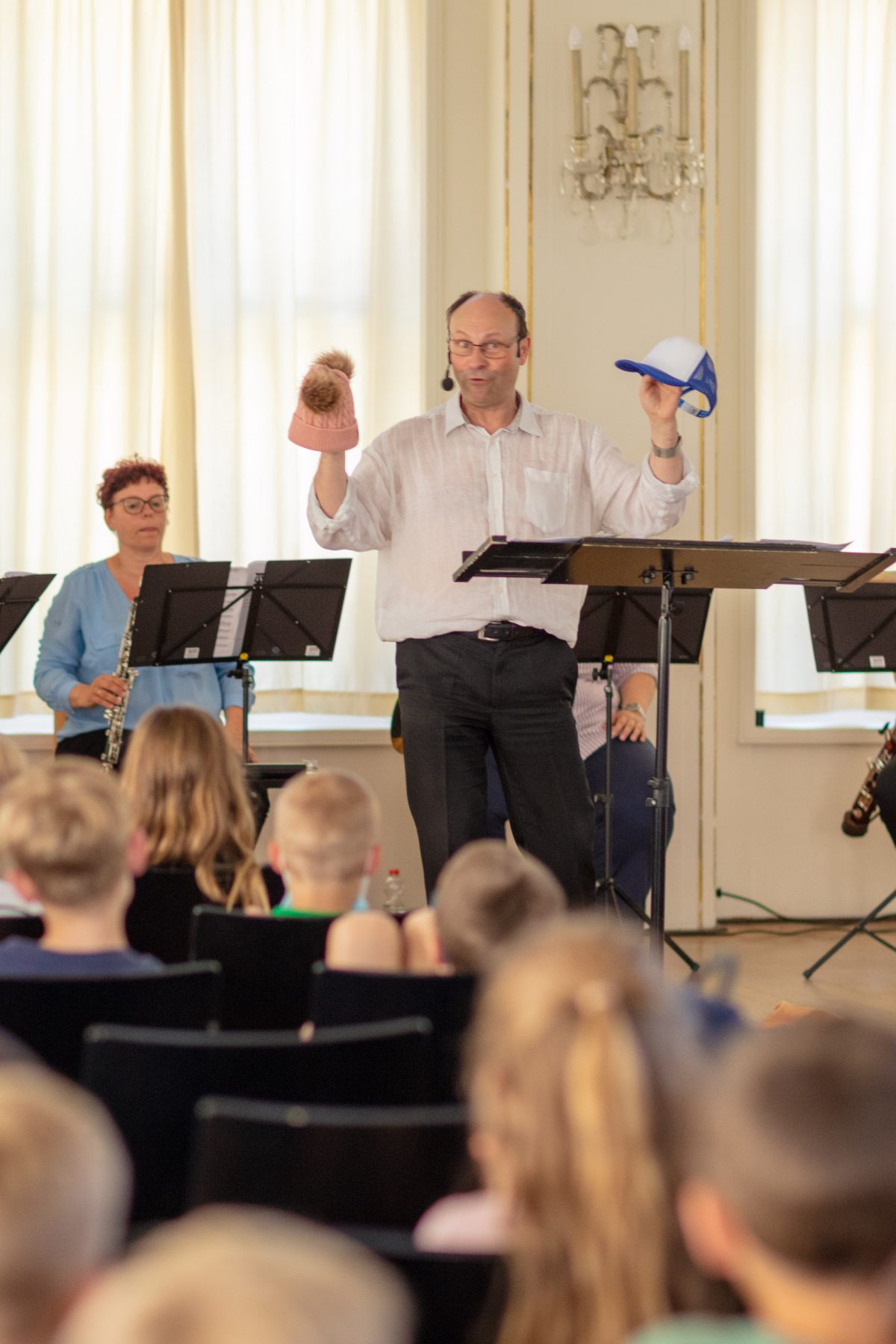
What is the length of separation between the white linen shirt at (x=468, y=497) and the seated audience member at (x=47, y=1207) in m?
2.70

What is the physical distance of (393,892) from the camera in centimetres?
548

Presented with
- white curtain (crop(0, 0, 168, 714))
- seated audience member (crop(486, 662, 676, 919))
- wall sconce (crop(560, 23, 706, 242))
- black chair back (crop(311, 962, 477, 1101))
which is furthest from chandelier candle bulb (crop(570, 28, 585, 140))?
black chair back (crop(311, 962, 477, 1101))

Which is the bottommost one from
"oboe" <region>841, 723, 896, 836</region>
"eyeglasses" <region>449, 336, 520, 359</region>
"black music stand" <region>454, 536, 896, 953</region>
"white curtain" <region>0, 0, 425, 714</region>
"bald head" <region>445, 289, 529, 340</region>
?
"oboe" <region>841, 723, 896, 836</region>

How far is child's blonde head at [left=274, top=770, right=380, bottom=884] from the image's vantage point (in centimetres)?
229

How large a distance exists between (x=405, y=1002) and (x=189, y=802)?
3.33ft

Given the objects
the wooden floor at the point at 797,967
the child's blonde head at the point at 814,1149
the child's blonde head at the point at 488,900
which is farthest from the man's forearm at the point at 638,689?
the child's blonde head at the point at 814,1149

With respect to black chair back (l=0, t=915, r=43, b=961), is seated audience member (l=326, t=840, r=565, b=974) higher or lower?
higher

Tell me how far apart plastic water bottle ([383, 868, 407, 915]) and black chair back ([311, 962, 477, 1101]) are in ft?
11.5

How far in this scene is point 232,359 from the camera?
552 centimetres

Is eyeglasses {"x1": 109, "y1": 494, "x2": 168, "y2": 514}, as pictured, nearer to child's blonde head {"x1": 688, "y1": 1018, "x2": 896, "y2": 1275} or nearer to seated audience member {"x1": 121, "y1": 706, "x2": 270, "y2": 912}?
seated audience member {"x1": 121, "y1": 706, "x2": 270, "y2": 912}

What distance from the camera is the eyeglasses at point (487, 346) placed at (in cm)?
354

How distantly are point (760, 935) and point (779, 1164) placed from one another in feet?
15.7

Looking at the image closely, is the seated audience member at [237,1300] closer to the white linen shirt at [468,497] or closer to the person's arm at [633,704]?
the white linen shirt at [468,497]

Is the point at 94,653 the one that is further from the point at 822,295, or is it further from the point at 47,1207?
the point at 47,1207
